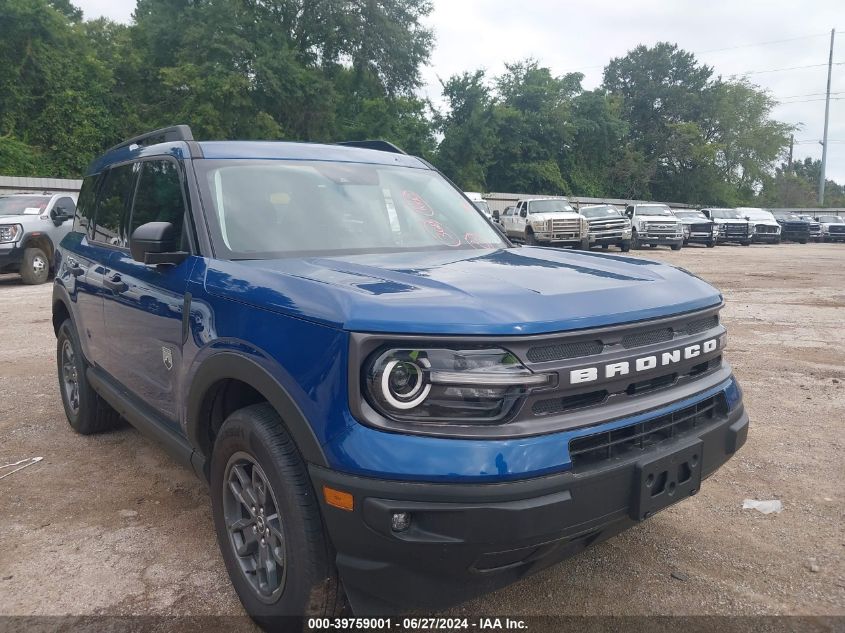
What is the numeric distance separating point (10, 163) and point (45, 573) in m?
28.4

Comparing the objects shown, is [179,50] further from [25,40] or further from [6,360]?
[6,360]

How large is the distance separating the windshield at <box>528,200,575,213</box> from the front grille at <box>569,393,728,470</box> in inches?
822

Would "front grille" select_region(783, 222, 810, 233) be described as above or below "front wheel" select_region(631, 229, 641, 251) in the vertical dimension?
above

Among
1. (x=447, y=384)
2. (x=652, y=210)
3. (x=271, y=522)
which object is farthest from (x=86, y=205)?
(x=652, y=210)

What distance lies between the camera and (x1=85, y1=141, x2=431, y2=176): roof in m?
3.29

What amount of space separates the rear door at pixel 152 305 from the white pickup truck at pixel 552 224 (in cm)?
1954

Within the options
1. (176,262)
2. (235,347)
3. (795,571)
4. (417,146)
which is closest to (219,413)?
(235,347)

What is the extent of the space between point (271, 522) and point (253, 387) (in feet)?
1.60

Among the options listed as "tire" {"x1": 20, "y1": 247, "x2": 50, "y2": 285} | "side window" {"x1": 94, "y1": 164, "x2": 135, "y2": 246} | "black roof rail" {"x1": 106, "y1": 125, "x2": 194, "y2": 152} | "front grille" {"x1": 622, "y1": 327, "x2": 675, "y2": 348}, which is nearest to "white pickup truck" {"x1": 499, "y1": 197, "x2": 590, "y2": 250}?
"tire" {"x1": 20, "y1": 247, "x2": 50, "y2": 285}

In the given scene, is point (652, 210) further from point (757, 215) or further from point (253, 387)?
point (253, 387)

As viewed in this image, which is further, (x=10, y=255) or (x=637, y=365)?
(x=10, y=255)

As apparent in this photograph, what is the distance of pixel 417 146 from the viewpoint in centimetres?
3944

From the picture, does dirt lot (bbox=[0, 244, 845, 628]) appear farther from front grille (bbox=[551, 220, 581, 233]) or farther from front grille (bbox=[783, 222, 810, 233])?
front grille (bbox=[783, 222, 810, 233])

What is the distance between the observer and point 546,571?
9.44ft
